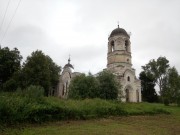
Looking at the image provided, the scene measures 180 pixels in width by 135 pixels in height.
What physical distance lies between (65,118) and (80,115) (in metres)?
1.43

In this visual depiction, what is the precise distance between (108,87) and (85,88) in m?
3.11

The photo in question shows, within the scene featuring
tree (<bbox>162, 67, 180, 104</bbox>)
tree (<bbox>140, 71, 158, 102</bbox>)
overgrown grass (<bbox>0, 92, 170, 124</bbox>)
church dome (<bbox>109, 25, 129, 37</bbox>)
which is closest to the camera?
overgrown grass (<bbox>0, 92, 170, 124</bbox>)

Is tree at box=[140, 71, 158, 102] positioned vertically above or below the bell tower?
below

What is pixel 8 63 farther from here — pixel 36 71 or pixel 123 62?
pixel 123 62

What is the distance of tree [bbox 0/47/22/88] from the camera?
44594mm

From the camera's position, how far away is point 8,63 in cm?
4456

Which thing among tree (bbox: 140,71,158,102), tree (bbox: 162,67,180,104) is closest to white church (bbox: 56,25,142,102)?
tree (bbox: 162,67,180,104)

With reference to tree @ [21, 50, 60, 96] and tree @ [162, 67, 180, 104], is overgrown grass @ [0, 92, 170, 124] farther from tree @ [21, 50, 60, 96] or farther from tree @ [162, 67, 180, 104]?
tree @ [21, 50, 60, 96]

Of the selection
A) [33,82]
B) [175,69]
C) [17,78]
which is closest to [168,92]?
[175,69]

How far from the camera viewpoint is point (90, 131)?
1400cm

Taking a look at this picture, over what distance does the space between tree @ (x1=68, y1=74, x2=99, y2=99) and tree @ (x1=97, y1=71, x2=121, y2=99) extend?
0.71 meters

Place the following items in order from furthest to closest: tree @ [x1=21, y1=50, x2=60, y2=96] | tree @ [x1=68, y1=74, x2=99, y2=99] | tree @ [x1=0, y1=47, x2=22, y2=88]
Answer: tree @ [x1=0, y1=47, x2=22, y2=88]
tree @ [x1=21, y1=50, x2=60, y2=96]
tree @ [x1=68, y1=74, x2=99, y2=99]

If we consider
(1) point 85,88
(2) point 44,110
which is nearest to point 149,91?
(1) point 85,88

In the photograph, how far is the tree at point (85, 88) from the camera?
31872 mm
